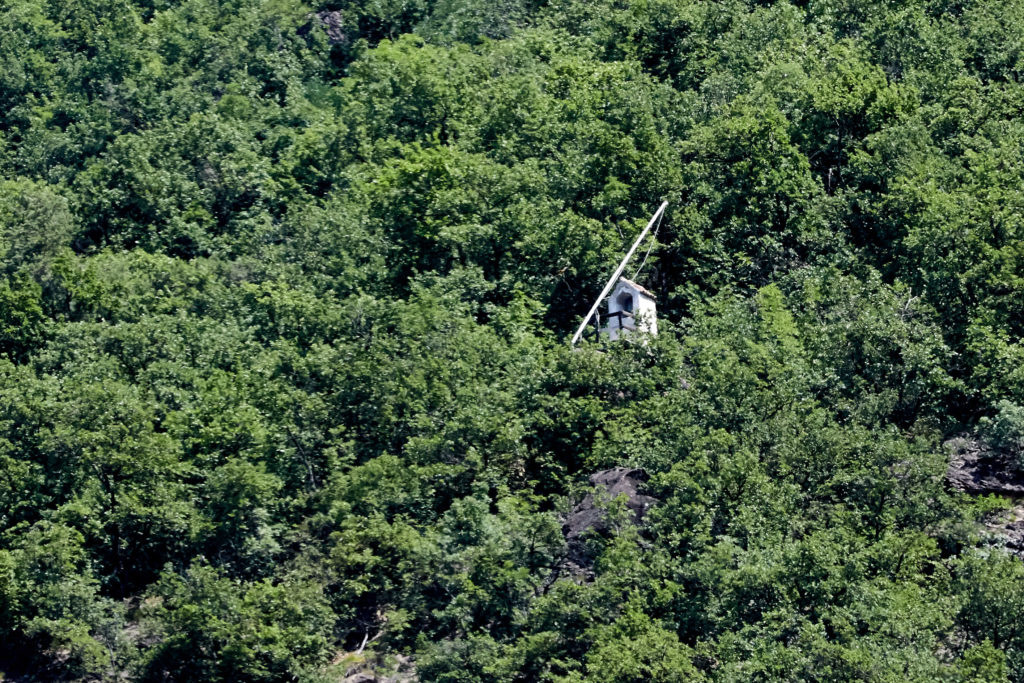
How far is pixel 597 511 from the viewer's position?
5734cm

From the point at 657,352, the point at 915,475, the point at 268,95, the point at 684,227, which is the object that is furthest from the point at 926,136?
the point at 268,95

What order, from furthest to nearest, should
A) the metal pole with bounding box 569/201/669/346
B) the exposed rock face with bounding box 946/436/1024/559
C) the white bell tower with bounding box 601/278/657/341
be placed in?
1. the metal pole with bounding box 569/201/669/346
2. the white bell tower with bounding box 601/278/657/341
3. the exposed rock face with bounding box 946/436/1024/559

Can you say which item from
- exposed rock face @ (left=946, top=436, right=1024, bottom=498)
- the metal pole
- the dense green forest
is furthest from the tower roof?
exposed rock face @ (left=946, top=436, right=1024, bottom=498)

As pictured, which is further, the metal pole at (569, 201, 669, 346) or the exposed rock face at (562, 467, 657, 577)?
the metal pole at (569, 201, 669, 346)

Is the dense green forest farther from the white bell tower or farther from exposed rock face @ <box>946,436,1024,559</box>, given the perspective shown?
the white bell tower

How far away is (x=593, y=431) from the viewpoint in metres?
61.8

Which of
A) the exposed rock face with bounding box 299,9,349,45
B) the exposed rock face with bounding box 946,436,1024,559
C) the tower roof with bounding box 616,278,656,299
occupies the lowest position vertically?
the exposed rock face with bounding box 299,9,349,45

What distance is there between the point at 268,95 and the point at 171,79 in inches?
175

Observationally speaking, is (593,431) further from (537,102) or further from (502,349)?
→ (537,102)

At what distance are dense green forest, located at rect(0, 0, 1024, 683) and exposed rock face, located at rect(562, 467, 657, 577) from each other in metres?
0.35

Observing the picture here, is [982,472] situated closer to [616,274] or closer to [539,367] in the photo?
[539,367]

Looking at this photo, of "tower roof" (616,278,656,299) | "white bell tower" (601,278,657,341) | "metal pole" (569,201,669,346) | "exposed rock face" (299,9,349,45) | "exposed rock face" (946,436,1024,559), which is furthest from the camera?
"exposed rock face" (299,9,349,45)

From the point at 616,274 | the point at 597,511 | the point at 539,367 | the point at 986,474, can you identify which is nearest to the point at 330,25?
the point at 616,274

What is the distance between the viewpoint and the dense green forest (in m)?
53.5
